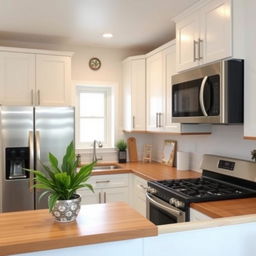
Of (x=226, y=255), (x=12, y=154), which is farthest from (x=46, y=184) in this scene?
(x=12, y=154)

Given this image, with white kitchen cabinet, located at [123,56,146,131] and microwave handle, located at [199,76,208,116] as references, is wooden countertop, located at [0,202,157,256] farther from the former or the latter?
white kitchen cabinet, located at [123,56,146,131]

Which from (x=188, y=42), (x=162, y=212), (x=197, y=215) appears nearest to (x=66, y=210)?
(x=197, y=215)

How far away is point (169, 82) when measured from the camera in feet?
10.6

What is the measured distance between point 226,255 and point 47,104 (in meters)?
2.68

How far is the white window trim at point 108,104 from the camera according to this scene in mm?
4074

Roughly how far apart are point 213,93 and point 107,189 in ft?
5.90

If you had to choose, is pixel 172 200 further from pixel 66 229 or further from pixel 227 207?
pixel 66 229

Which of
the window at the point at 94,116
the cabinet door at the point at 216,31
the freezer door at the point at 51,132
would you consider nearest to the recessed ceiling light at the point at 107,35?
the window at the point at 94,116

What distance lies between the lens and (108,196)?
3.51m

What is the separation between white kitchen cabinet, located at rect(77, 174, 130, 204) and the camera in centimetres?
343

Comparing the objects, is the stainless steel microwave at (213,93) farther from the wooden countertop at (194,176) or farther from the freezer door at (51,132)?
the freezer door at (51,132)

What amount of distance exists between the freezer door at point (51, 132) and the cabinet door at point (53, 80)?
388 millimetres

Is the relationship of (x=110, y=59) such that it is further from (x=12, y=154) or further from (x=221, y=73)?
(x=221, y=73)

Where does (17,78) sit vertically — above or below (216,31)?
below
